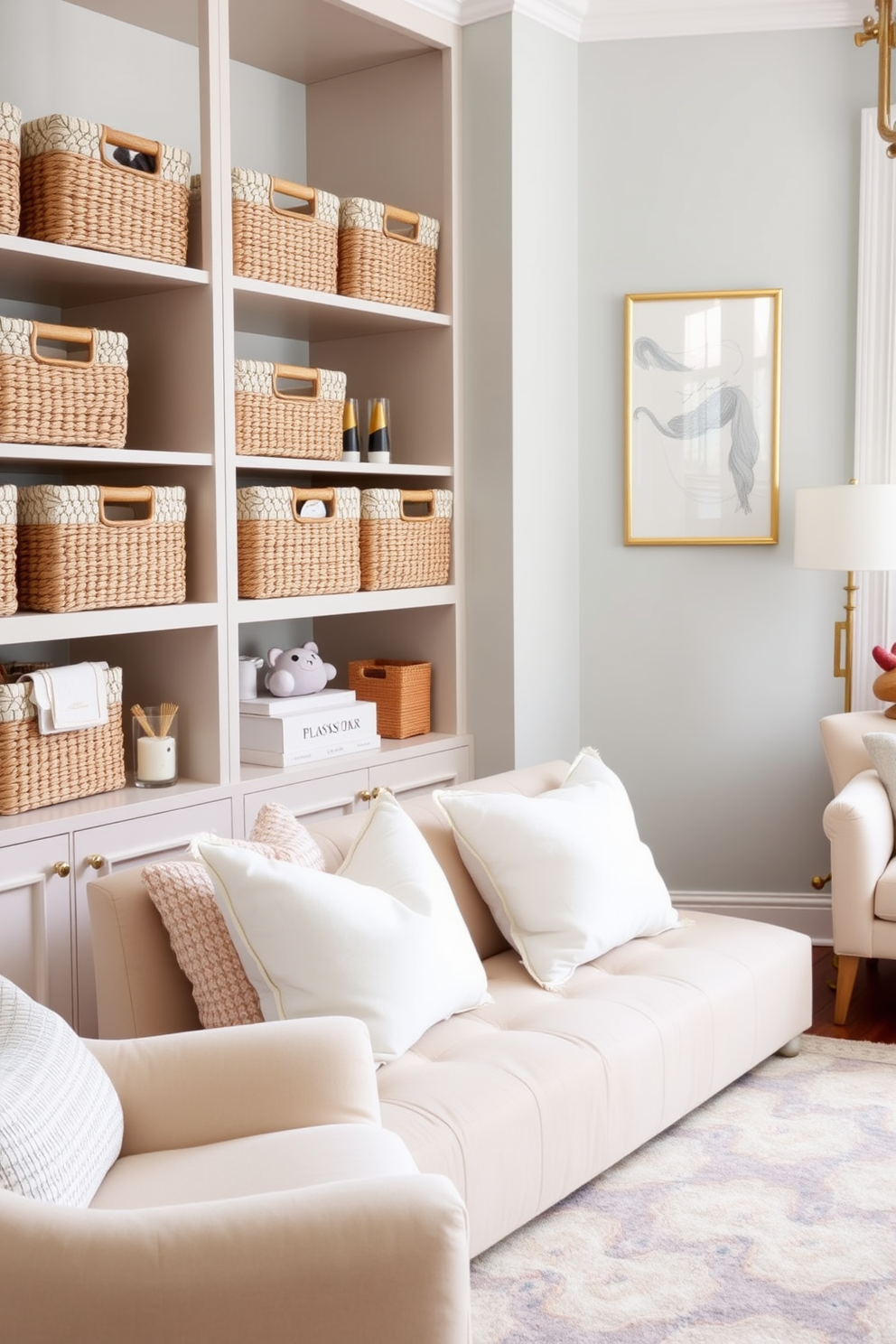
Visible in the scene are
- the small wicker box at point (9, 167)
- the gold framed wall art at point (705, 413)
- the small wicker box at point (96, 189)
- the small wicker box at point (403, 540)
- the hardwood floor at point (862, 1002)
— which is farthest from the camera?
the gold framed wall art at point (705, 413)

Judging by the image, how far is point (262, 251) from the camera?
10.5ft

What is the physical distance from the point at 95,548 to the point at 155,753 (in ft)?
1.67

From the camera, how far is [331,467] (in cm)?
342

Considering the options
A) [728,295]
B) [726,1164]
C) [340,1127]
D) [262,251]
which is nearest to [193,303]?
[262,251]

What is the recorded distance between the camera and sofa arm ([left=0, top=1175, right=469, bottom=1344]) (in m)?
1.31

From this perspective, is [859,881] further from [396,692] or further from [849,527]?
[396,692]

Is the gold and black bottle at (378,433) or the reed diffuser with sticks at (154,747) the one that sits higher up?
the gold and black bottle at (378,433)

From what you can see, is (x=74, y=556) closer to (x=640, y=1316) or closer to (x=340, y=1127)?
(x=340, y=1127)

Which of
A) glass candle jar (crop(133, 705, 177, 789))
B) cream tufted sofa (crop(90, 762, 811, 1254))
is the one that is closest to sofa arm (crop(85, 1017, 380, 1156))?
cream tufted sofa (crop(90, 762, 811, 1254))

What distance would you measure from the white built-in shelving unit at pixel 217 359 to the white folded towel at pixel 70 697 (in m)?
0.10

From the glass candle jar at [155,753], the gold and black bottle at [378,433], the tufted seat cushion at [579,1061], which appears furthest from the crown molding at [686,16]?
the tufted seat cushion at [579,1061]

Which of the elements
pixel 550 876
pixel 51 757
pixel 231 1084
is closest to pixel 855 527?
pixel 550 876

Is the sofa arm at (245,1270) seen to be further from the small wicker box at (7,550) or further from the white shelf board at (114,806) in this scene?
the small wicker box at (7,550)

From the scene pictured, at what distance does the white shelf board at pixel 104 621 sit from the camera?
270cm
